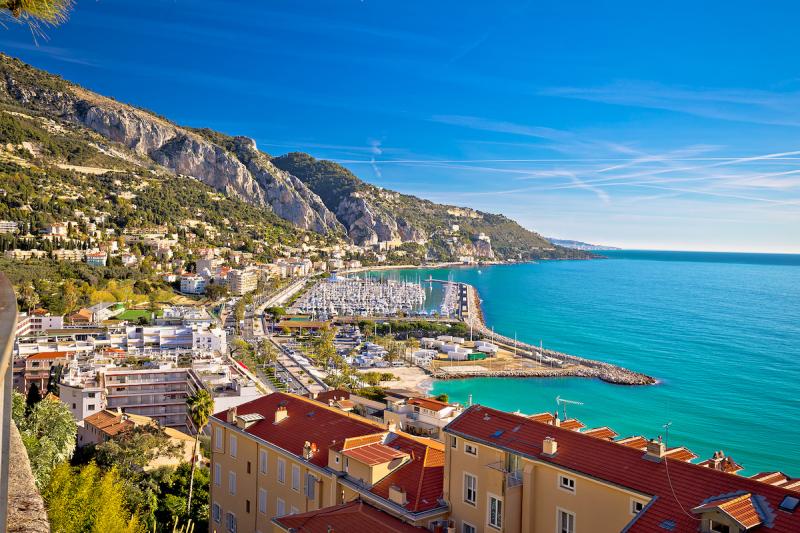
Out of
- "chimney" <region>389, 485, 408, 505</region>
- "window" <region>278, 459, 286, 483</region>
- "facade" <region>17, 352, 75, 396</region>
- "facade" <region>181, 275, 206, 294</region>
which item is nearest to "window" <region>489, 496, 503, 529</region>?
"chimney" <region>389, 485, 408, 505</region>

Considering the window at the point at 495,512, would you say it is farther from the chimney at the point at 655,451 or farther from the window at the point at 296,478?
the window at the point at 296,478

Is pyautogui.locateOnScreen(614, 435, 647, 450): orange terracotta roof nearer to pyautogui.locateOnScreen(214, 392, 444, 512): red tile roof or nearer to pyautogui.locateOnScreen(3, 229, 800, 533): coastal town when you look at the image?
pyautogui.locateOnScreen(3, 229, 800, 533): coastal town

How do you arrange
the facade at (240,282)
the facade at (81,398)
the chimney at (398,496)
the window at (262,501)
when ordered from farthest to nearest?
the facade at (240,282) → the facade at (81,398) → the window at (262,501) → the chimney at (398,496)

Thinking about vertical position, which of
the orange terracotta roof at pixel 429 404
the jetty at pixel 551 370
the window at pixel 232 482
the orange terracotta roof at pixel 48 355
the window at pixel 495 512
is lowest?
the jetty at pixel 551 370

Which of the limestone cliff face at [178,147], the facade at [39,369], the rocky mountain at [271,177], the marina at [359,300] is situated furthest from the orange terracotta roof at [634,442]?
the limestone cliff face at [178,147]

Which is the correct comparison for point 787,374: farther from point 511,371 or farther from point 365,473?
point 365,473

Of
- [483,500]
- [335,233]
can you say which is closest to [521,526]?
[483,500]

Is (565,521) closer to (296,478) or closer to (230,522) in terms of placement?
(296,478)
